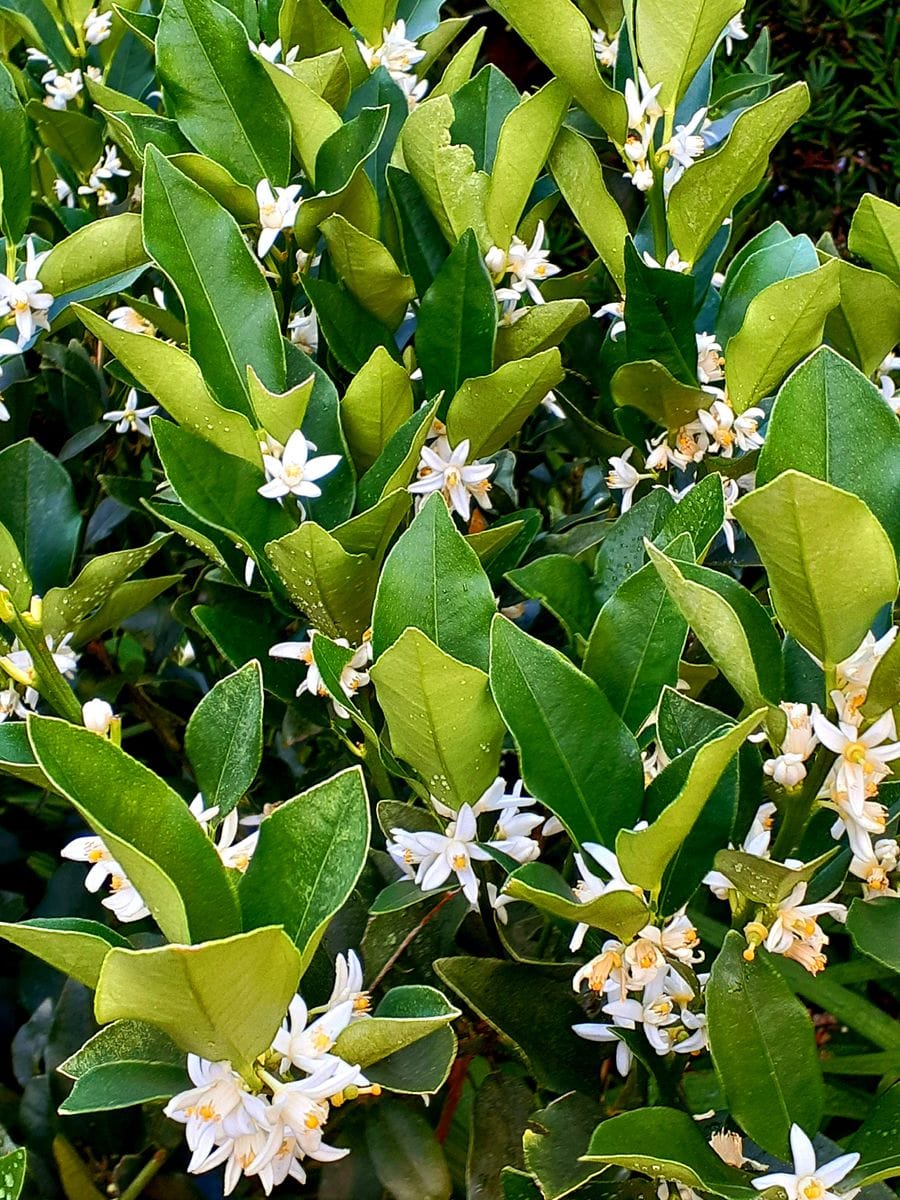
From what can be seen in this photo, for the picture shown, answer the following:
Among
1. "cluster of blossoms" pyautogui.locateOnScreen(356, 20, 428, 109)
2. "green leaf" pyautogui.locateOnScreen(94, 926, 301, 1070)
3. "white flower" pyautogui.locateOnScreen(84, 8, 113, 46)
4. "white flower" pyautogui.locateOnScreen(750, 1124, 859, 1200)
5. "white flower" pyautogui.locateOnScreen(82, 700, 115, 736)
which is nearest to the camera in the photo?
"green leaf" pyautogui.locateOnScreen(94, 926, 301, 1070)

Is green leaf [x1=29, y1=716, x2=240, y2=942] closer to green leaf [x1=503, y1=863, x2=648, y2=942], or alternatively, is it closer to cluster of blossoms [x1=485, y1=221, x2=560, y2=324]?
green leaf [x1=503, y1=863, x2=648, y2=942]

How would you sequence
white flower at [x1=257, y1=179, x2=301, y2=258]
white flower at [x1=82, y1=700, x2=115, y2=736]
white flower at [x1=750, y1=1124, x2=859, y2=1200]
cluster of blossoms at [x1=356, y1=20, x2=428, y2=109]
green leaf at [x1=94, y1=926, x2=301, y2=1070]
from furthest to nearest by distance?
1. cluster of blossoms at [x1=356, y1=20, x2=428, y2=109]
2. white flower at [x1=257, y1=179, x2=301, y2=258]
3. white flower at [x1=82, y1=700, x2=115, y2=736]
4. white flower at [x1=750, y1=1124, x2=859, y2=1200]
5. green leaf at [x1=94, y1=926, x2=301, y2=1070]

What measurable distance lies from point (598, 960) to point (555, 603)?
0.19 m

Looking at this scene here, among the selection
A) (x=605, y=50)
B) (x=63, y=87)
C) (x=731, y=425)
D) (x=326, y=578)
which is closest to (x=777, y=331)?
(x=731, y=425)

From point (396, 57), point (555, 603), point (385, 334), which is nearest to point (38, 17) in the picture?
point (396, 57)

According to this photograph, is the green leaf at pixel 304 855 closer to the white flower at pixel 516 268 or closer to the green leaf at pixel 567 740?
the green leaf at pixel 567 740

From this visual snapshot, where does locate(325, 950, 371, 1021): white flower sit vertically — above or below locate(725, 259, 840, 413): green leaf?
below

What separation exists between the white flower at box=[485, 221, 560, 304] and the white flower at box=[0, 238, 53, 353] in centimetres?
29

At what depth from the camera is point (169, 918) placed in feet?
1.33

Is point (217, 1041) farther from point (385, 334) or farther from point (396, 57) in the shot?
point (396, 57)

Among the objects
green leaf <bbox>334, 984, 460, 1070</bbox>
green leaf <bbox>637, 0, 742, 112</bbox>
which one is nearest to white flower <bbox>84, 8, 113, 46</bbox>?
green leaf <bbox>637, 0, 742, 112</bbox>

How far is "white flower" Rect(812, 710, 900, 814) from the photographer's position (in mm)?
459

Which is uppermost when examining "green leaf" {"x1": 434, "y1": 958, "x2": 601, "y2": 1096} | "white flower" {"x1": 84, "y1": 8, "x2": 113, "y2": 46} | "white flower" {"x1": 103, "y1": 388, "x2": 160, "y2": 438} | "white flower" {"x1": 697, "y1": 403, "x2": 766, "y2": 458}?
"white flower" {"x1": 84, "y1": 8, "x2": 113, "y2": 46}

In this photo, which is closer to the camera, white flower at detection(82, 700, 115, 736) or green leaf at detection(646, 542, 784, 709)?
green leaf at detection(646, 542, 784, 709)
